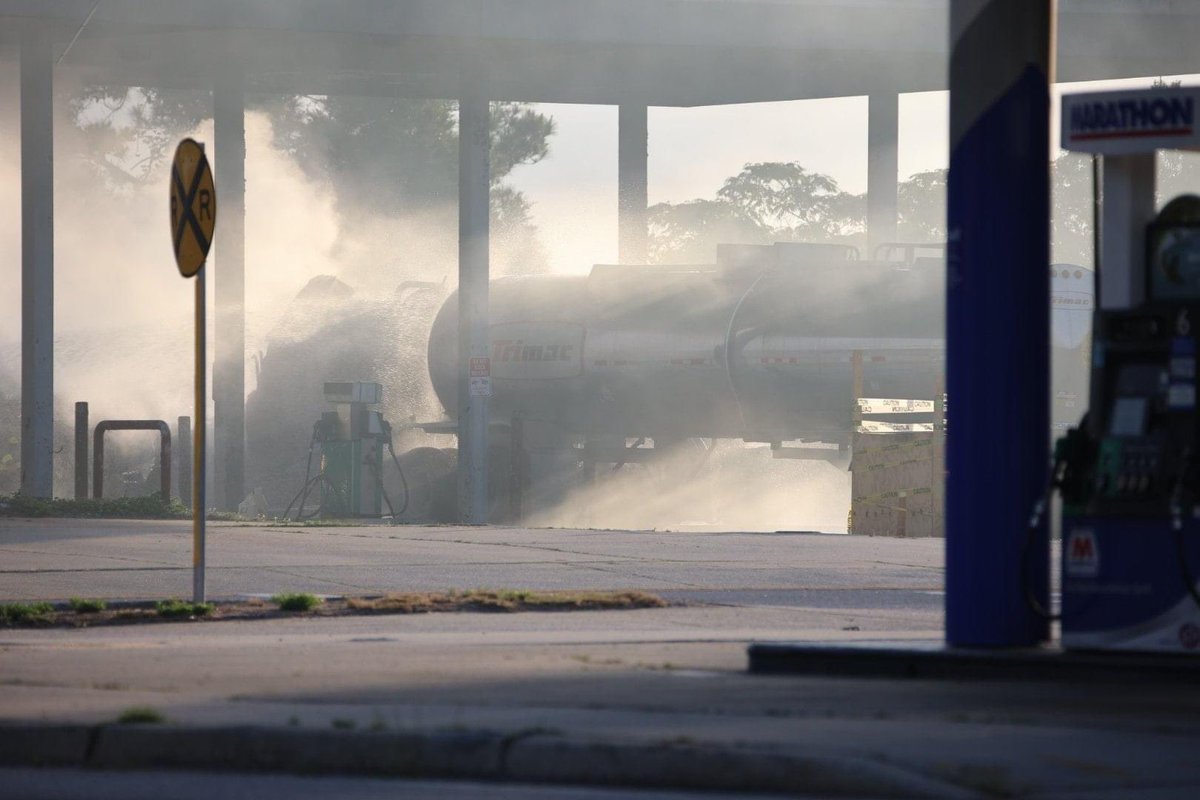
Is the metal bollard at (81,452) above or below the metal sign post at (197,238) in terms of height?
below

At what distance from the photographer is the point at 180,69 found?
3409 cm

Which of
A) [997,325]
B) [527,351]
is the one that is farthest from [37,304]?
[997,325]

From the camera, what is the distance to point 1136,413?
7355 millimetres

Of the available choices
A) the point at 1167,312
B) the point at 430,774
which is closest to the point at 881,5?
the point at 1167,312

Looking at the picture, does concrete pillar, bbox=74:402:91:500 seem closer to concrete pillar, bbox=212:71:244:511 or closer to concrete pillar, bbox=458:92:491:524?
concrete pillar, bbox=212:71:244:511

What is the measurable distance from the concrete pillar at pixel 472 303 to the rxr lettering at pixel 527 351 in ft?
4.51

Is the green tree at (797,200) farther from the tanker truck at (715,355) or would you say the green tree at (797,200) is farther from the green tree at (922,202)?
the tanker truck at (715,355)

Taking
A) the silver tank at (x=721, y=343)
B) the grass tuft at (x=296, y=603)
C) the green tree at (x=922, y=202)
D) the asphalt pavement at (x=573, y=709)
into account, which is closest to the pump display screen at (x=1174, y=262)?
the asphalt pavement at (x=573, y=709)

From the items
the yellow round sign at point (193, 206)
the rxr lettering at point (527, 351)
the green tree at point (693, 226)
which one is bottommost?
the rxr lettering at point (527, 351)

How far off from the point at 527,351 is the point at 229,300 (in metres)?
5.60

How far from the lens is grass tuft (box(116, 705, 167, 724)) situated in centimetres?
625

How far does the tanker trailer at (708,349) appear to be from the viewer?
86.9 ft

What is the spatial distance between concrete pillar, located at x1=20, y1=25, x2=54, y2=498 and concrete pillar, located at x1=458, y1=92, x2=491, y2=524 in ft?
19.9

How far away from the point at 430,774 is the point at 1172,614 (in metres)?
3.24
